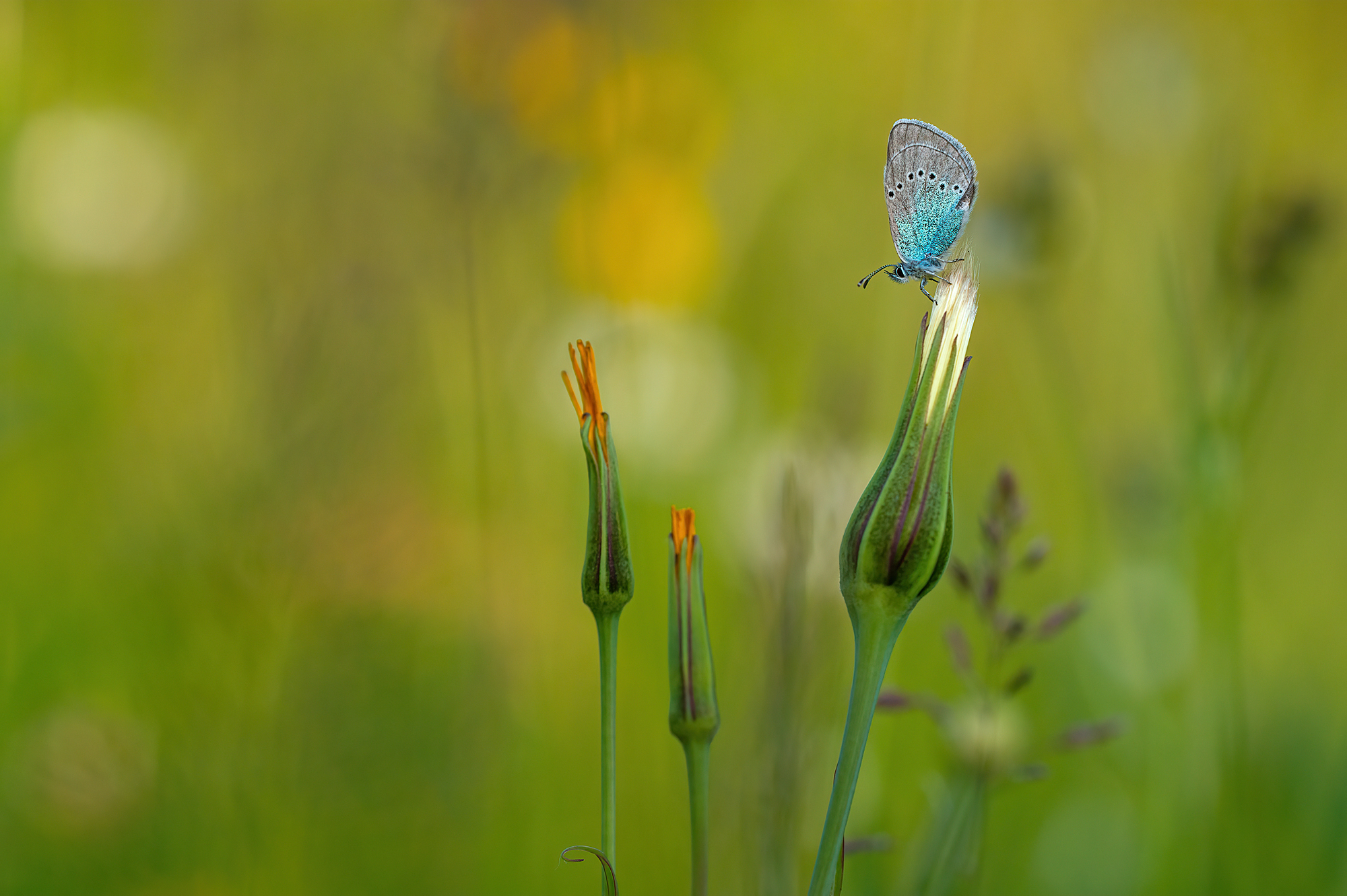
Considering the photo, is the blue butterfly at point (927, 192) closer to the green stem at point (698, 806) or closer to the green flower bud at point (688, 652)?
the green flower bud at point (688, 652)

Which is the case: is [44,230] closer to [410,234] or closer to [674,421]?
[410,234]

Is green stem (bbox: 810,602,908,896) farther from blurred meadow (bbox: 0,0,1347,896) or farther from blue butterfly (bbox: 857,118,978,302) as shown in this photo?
blurred meadow (bbox: 0,0,1347,896)

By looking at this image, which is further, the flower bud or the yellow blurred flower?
the yellow blurred flower

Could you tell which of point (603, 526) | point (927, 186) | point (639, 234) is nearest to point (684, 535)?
point (603, 526)

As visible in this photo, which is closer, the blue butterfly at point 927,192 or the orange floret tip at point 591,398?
the orange floret tip at point 591,398

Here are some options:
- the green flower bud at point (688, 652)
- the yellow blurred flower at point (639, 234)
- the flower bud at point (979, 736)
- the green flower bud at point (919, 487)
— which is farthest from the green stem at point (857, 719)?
the yellow blurred flower at point (639, 234)

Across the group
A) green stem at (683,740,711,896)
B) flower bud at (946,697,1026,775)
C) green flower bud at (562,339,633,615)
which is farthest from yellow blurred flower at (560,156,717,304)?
green stem at (683,740,711,896)

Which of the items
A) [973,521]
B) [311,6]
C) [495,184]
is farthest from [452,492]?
[311,6]
